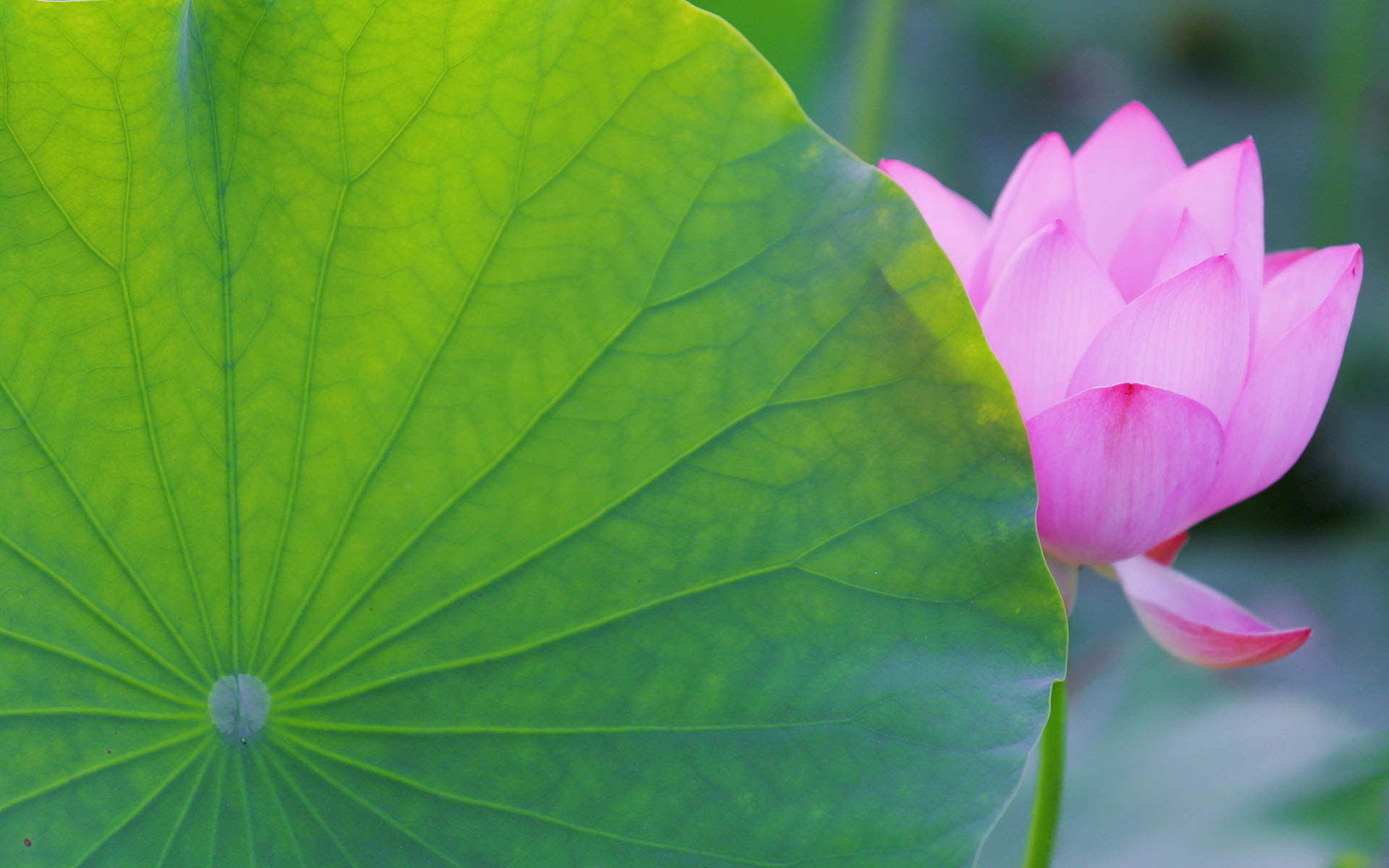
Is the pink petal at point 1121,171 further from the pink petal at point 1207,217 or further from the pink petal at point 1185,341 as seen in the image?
the pink petal at point 1185,341

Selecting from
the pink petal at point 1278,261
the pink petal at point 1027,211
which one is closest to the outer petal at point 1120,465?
the pink petal at point 1027,211

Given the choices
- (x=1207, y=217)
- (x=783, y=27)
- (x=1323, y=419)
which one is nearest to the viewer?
(x=1207, y=217)

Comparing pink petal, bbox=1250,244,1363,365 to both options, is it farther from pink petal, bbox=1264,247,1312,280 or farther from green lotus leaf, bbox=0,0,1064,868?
green lotus leaf, bbox=0,0,1064,868

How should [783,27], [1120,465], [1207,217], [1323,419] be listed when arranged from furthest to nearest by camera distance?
[1323,419]
[783,27]
[1207,217]
[1120,465]

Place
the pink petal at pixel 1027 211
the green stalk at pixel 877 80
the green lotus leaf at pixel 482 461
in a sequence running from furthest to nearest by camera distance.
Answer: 1. the green stalk at pixel 877 80
2. the pink petal at pixel 1027 211
3. the green lotus leaf at pixel 482 461

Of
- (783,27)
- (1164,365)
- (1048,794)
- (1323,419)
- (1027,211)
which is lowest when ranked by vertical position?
(1048,794)

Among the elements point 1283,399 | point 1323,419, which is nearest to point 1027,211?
point 1283,399

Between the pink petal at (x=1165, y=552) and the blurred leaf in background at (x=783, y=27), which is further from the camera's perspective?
the blurred leaf in background at (x=783, y=27)

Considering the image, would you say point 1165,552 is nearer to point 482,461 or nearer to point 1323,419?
point 482,461
